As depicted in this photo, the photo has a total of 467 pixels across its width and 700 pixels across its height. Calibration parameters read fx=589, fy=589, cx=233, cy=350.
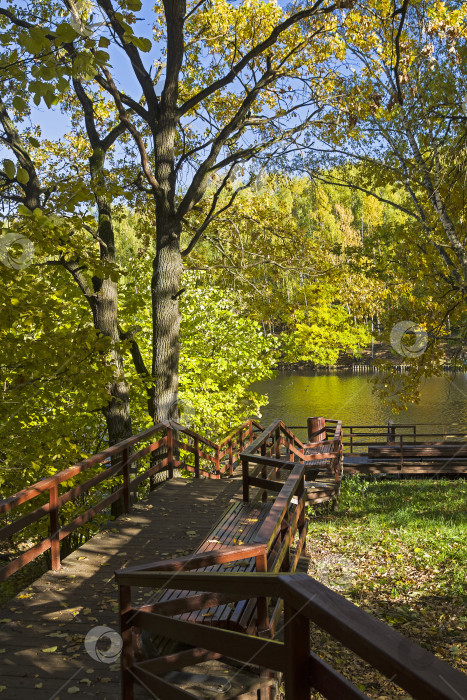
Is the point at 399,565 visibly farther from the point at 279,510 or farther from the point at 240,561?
the point at 279,510

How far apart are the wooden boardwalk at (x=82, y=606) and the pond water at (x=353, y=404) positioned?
65.0 feet

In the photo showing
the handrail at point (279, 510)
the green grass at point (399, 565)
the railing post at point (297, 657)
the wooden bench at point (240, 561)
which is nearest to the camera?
the railing post at point (297, 657)

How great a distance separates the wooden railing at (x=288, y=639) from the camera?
4.75 feet

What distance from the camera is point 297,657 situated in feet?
6.56

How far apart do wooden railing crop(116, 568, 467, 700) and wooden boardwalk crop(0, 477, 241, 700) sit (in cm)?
110

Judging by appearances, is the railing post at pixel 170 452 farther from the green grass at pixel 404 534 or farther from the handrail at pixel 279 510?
the handrail at pixel 279 510

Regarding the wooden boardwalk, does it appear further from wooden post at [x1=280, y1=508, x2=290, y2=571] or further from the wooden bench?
wooden post at [x1=280, y1=508, x2=290, y2=571]

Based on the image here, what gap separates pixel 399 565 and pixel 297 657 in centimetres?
827

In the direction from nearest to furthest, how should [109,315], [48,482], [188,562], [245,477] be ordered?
[188,562], [48,482], [245,477], [109,315]

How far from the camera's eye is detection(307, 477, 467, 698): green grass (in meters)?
6.80

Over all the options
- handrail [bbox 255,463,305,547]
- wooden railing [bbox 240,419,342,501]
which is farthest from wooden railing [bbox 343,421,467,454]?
handrail [bbox 255,463,305,547]

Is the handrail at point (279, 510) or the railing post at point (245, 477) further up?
the handrail at point (279, 510)

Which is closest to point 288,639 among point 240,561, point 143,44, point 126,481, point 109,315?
point 240,561

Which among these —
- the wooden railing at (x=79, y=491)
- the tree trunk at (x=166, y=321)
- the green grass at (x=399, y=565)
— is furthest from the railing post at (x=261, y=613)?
the tree trunk at (x=166, y=321)
